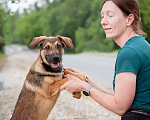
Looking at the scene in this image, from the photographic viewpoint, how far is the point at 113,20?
2.13m

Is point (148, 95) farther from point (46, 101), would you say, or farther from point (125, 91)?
point (46, 101)

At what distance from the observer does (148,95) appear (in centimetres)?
204

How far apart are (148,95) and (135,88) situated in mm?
195

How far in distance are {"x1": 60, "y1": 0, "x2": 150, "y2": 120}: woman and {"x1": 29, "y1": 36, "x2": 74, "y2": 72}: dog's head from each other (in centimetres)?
104

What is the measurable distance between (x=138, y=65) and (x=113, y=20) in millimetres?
565

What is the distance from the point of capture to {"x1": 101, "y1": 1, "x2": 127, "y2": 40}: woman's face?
82.4 inches

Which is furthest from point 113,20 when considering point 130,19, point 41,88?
point 41,88

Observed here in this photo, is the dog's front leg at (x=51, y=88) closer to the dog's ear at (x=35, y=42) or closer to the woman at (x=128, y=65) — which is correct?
the dog's ear at (x=35, y=42)

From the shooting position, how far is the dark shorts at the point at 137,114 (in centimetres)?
200

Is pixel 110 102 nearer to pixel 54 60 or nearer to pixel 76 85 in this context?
pixel 76 85

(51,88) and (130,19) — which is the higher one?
(130,19)

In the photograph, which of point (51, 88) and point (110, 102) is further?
point (51, 88)

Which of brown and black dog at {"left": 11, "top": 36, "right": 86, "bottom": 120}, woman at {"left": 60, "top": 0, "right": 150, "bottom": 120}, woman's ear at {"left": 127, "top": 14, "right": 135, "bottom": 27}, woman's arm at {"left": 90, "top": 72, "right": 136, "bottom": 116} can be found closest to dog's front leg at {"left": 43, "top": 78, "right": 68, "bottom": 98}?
brown and black dog at {"left": 11, "top": 36, "right": 86, "bottom": 120}

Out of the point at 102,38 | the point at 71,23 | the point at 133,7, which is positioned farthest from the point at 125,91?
the point at 71,23
